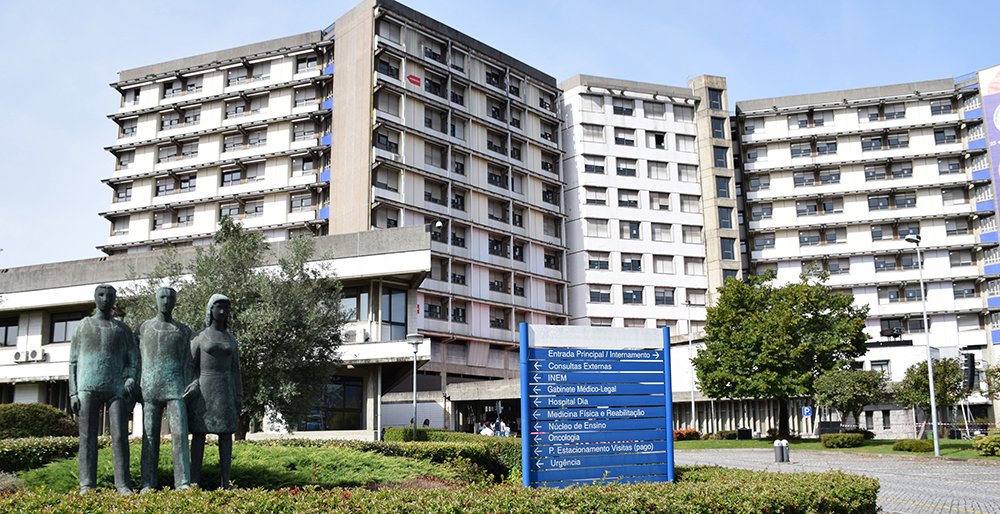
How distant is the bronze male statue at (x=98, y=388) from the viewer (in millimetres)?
10344

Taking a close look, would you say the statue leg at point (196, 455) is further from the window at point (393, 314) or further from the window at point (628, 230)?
the window at point (628, 230)

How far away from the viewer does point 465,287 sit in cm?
6219

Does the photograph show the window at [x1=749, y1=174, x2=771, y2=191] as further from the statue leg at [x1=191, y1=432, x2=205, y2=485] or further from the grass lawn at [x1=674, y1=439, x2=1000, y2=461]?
the statue leg at [x1=191, y1=432, x2=205, y2=485]

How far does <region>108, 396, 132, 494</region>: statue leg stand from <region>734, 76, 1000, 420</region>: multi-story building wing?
7324 centimetres

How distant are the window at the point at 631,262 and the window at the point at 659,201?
217 inches

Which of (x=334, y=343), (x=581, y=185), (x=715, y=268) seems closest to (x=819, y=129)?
(x=715, y=268)

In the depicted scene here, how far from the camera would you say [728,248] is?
7544 centimetres

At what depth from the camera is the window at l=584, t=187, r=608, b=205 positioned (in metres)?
74.2

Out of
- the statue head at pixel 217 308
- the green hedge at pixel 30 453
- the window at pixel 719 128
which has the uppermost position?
the window at pixel 719 128

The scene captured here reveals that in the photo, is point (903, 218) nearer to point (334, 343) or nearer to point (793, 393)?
point (793, 393)

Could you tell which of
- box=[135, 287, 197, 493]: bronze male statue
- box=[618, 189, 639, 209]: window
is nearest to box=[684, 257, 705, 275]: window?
box=[618, 189, 639, 209]: window

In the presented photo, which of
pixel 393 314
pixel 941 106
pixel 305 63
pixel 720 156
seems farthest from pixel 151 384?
pixel 941 106

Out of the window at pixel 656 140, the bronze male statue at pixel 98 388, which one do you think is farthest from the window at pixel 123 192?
the bronze male statue at pixel 98 388

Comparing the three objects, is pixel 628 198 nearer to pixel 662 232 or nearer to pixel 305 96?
pixel 662 232
